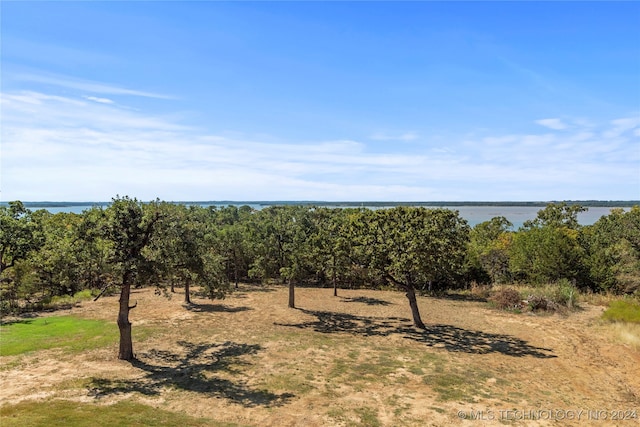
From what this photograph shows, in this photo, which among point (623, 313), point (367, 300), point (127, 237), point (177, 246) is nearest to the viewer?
point (127, 237)

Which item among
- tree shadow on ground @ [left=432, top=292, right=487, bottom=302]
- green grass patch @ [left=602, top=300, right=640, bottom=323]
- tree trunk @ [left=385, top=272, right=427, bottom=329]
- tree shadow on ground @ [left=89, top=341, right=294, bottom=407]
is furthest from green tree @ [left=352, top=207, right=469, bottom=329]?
tree shadow on ground @ [left=432, top=292, right=487, bottom=302]

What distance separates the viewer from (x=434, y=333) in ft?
95.9

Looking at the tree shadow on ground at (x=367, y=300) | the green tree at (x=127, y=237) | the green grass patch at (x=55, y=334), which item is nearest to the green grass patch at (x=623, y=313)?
the tree shadow on ground at (x=367, y=300)

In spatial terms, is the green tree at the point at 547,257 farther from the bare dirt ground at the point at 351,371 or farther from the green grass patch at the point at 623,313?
the bare dirt ground at the point at 351,371

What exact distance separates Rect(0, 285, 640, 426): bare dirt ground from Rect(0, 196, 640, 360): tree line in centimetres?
349

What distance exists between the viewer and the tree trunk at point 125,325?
20578 millimetres

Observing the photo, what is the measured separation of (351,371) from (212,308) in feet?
65.5

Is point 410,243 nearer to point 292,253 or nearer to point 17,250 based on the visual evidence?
point 292,253

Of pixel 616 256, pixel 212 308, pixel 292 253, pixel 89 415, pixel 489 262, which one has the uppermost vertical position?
pixel 292 253

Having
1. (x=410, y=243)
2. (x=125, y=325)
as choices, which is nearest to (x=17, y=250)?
(x=125, y=325)

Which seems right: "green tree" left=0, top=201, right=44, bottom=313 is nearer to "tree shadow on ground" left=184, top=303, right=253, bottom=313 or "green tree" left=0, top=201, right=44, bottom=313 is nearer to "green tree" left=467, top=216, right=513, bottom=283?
"tree shadow on ground" left=184, top=303, right=253, bottom=313

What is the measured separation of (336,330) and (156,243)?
16069 millimetres

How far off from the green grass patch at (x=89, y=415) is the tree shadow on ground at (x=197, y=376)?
1.68 metres

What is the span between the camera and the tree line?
2038cm
